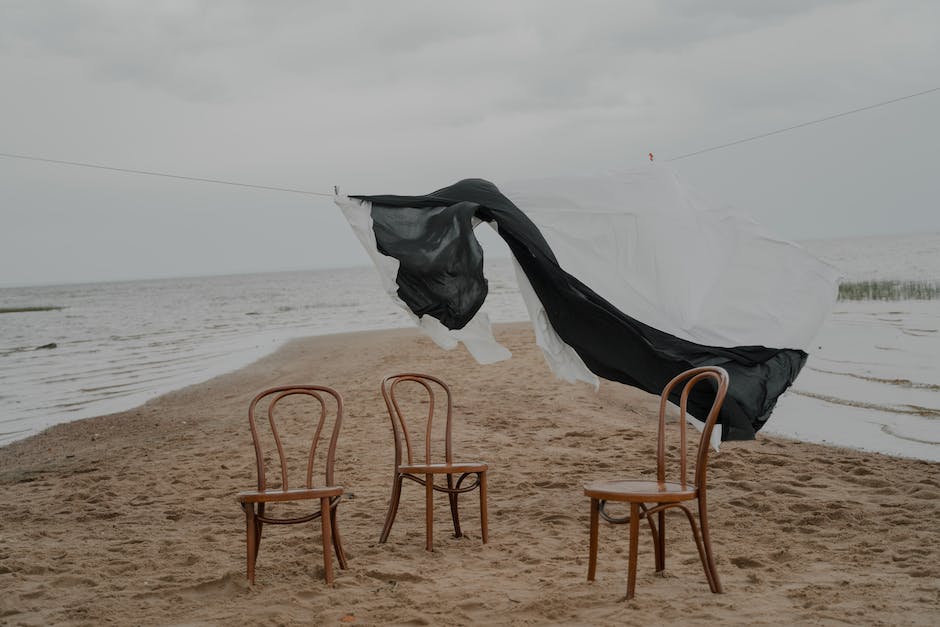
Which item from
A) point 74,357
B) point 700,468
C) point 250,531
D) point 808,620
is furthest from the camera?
point 74,357

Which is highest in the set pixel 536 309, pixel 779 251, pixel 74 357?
pixel 779 251

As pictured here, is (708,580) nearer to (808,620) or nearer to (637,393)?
(808,620)

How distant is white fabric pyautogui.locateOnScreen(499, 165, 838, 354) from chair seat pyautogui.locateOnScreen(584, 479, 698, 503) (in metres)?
1.03

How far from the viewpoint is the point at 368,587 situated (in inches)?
152

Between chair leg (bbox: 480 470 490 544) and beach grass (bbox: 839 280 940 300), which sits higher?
beach grass (bbox: 839 280 940 300)

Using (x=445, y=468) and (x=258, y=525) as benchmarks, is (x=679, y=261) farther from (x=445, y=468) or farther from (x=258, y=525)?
(x=258, y=525)

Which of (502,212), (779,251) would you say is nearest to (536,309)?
(502,212)

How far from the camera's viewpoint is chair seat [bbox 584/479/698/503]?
3352 millimetres

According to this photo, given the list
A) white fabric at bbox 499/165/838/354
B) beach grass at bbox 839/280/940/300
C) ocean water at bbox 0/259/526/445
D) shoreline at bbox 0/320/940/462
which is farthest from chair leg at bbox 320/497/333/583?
beach grass at bbox 839/280/940/300

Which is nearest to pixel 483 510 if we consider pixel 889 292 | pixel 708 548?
pixel 708 548

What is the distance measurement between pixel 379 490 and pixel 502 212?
243cm

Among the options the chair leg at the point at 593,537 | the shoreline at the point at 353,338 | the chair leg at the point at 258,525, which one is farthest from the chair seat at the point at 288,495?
the shoreline at the point at 353,338

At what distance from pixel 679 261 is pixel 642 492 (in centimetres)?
165

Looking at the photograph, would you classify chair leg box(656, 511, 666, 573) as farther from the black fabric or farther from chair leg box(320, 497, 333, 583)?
chair leg box(320, 497, 333, 583)
